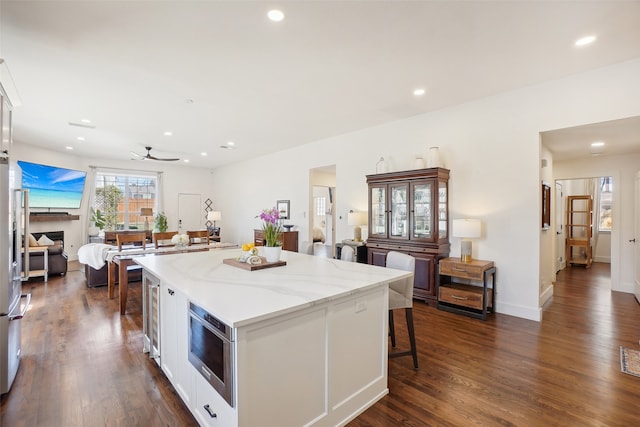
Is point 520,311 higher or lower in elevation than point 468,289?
lower

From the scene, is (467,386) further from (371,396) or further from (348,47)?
(348,47)

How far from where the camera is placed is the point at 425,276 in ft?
13.6

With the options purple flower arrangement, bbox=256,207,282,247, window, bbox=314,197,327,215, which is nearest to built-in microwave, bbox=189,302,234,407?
purple flower arrangement, bbox=256,207,282,247

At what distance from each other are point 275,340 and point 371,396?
99 cm

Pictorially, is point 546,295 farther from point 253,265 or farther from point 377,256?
point 253,265

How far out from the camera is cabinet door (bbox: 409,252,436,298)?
409cm

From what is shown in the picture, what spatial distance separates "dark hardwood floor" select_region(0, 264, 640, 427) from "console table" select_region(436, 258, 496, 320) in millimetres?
153

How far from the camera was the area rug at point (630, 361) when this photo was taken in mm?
2436

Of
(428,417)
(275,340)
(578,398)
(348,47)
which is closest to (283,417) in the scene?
(275,340)

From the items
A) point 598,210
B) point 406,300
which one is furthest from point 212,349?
point 598,210

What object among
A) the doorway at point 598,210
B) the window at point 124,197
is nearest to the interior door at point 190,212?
the window at point 124,197

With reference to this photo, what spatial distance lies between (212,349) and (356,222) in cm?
412

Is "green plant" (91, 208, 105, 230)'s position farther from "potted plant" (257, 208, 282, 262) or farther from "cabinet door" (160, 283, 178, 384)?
"potted plant" (257, 208, 282, 262)

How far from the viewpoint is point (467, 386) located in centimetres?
223
